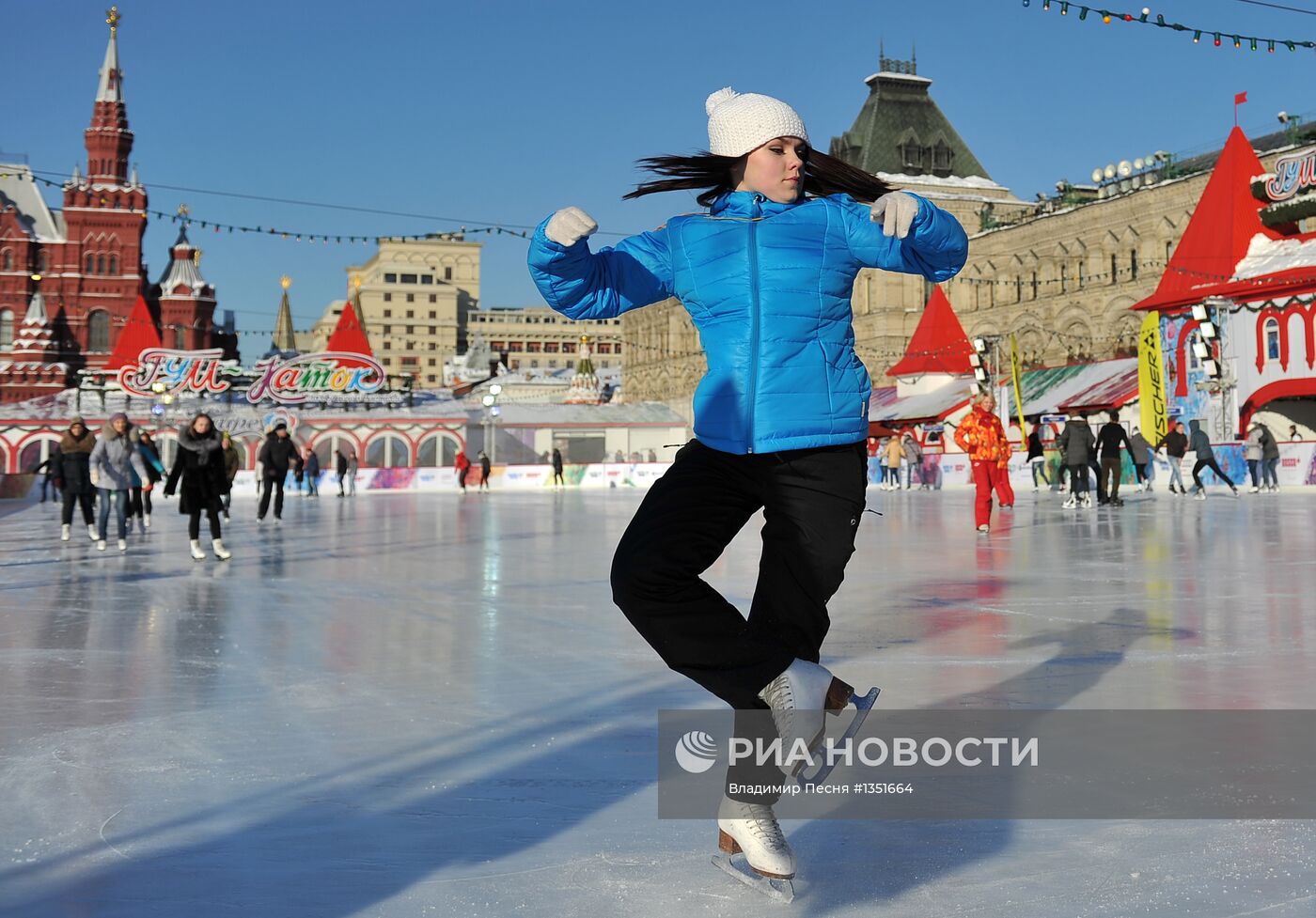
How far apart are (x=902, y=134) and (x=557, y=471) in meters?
27.8

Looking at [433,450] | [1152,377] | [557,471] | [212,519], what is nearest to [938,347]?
[1152,377]

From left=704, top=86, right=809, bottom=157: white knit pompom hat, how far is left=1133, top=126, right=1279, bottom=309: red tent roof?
27.7 metres

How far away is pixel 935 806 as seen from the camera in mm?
2730

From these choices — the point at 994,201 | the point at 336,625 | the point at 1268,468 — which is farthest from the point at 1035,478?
the point at 994,201

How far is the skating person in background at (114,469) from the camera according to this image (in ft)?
38.2

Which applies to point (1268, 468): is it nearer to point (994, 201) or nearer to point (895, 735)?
point (895, 735)

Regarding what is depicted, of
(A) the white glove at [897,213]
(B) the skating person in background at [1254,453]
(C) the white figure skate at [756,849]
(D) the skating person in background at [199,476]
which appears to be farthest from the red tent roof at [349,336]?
(C) the white figure skate at [756,849]

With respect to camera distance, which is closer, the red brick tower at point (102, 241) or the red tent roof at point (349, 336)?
the red tent roof at point (349, 336)

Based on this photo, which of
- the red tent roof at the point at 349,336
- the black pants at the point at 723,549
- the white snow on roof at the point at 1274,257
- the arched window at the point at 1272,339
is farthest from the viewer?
the red tent roof at the point at 349,336

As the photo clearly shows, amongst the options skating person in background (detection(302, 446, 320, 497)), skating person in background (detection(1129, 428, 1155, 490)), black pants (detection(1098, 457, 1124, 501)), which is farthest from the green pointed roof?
black pants (detection(1098, 457, 1124, 501))

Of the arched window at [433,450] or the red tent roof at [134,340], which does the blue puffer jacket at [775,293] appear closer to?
the arched window at [433,450]

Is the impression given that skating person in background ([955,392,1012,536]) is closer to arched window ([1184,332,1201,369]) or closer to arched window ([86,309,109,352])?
arched window ([1184,332,1201,369])

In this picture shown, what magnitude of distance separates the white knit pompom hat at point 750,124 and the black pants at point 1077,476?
623 inches

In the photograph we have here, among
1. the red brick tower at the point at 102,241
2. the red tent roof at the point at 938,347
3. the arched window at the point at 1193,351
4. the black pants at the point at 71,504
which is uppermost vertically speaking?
the red brick tower at the point at 102,241
